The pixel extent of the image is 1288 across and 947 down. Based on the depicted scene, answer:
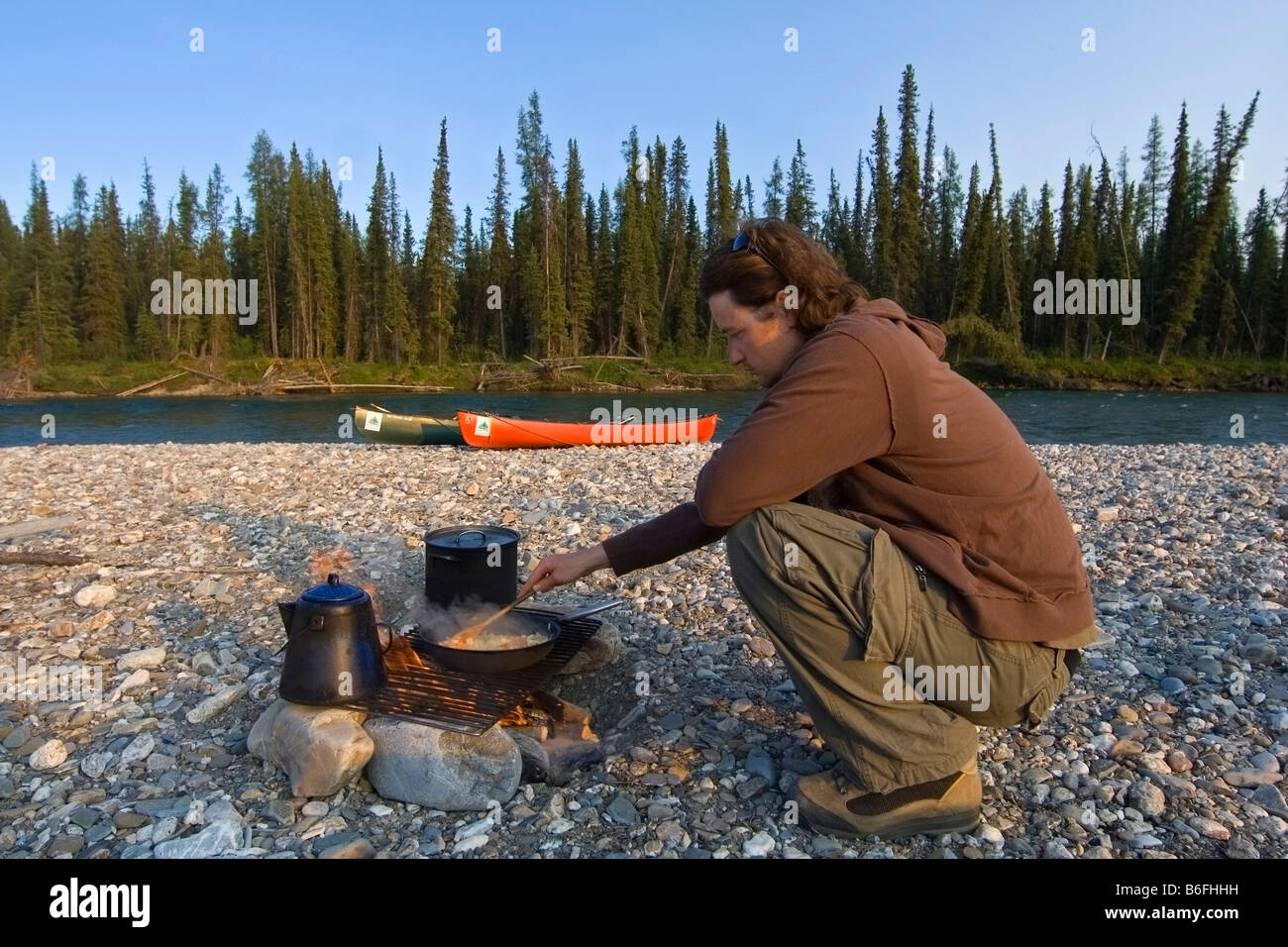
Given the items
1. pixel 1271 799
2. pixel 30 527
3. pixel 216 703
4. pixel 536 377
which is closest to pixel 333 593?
pixel 216 703

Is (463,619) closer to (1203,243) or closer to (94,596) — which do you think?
(94,596)

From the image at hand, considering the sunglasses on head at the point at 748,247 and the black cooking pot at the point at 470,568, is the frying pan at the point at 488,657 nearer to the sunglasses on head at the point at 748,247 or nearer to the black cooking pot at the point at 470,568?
the black cooking pot at the point at 470,568

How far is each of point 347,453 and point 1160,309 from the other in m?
49.4

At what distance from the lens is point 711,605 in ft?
15.3

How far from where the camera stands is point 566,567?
9.41 ft

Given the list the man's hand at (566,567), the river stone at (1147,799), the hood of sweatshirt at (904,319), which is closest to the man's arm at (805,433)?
the hood of sweatshirt at (904,319)

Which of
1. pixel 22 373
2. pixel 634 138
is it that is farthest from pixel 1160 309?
pixel 22 373

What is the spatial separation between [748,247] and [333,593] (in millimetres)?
1814

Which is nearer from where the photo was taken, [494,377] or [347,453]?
[347,453]

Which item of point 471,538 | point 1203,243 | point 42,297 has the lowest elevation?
point 471,538

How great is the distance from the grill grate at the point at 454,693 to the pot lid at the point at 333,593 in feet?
1.14

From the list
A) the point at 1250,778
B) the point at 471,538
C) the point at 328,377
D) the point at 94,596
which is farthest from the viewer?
the point at 328,377

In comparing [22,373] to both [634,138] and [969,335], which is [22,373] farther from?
[969,335]

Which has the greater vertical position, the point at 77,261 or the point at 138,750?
the point at 77,261
